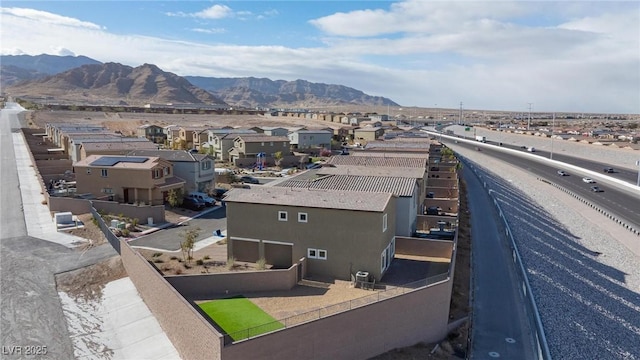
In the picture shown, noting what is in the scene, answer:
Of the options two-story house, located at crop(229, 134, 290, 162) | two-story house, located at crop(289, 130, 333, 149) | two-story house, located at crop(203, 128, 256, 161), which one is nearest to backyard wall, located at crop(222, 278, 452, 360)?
two-story house, located at crop(229, 134, 290, 162)

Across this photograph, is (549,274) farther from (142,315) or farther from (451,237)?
(142,315)

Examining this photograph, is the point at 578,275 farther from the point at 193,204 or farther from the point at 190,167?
the point at 190,167

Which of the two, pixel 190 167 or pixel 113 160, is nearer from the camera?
pixel 113 160

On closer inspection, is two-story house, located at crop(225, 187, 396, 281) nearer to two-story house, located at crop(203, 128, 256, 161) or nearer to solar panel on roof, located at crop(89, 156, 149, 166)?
solar panel on roof, located at crop(89, 156, 149, 166)

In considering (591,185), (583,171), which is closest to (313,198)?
(591,185)

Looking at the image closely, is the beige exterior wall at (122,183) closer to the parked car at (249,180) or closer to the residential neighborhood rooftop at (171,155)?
the residential neighborhood rooftop at (171,155)

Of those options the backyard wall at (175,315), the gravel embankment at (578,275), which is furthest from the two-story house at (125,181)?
the gravel embankment at (578,275)

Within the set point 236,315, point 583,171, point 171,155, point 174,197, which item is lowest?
point 236,315

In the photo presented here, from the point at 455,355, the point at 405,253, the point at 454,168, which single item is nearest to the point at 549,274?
the point at 405,253
